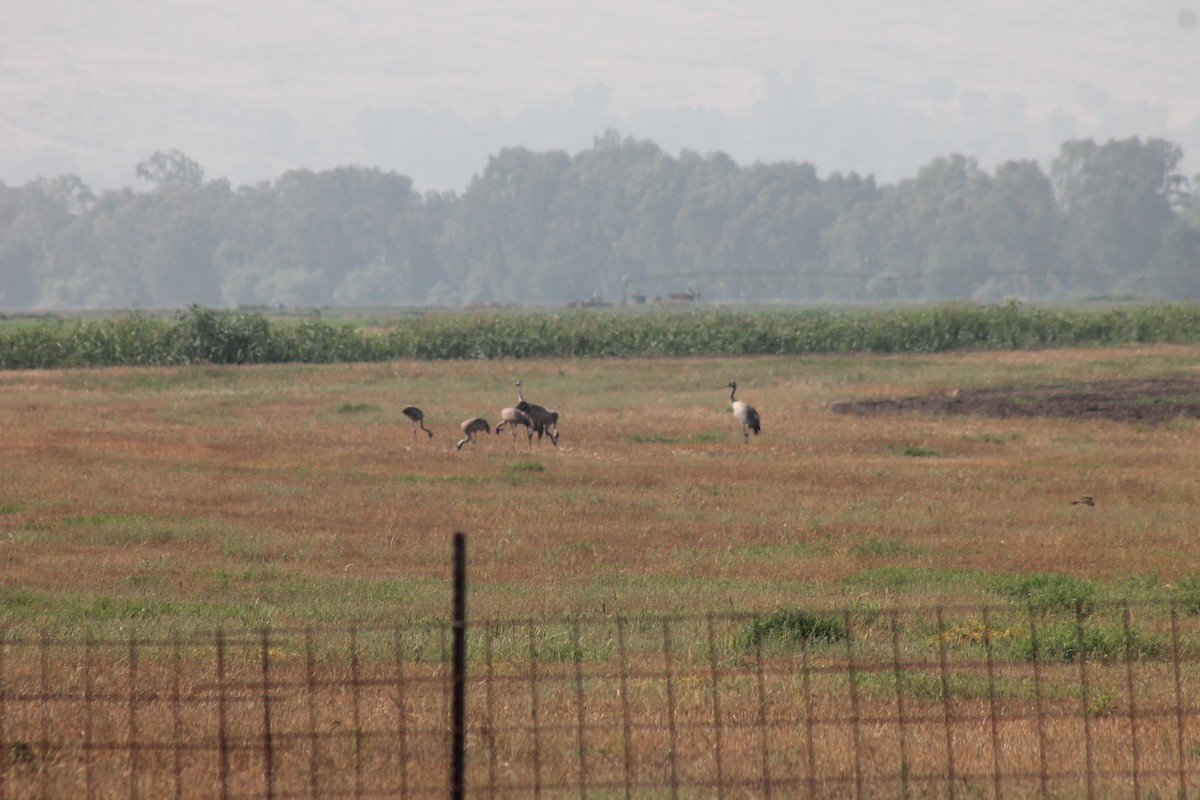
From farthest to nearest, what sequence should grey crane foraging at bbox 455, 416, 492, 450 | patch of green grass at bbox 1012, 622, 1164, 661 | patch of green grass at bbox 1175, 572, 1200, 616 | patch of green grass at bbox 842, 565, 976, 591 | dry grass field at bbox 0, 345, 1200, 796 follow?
grey crane foraging at bbox 455, 416, 492, 450
patch of green grass at bbox 842, 565, 976, 591
patch of green grass at bbox 1175, 572, 1200, 616
patch of green grass at bbox 1012, 622, 1164, 661
dry grass field at bbox 0, 345, 1200, 796

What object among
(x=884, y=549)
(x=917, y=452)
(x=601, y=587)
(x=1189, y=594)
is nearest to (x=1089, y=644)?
(x=1189, y=594)

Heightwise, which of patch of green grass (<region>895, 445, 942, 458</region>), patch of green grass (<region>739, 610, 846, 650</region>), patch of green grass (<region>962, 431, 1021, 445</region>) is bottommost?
patch of green grass (<region>739, 610, 846, 650</region>)

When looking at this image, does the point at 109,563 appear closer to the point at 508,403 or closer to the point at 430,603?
the point at 430,603

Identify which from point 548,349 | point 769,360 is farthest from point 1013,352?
point 548,349

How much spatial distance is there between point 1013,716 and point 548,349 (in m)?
53.9

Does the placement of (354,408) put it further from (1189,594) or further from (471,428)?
(1189,594)

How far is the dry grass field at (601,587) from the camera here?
27.2 feet

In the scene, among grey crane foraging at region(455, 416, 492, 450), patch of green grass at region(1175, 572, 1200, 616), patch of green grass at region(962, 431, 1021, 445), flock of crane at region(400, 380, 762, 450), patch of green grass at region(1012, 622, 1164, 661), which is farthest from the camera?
flock of crane at region(400, 380, 762, 450)

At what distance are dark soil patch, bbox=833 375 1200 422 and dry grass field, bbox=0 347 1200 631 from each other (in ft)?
2.15

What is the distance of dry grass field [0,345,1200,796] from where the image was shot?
27.2ft

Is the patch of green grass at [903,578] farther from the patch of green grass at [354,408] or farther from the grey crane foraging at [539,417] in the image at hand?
the patch of green grass at [354,408]

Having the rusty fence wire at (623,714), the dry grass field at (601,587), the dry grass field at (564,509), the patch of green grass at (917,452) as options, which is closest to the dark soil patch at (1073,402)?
the dry grass field at (601,587)

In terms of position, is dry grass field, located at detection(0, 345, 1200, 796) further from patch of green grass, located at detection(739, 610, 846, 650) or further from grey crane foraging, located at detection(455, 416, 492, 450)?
grey crane foraging, located at detection(455, 416, 492, 450)

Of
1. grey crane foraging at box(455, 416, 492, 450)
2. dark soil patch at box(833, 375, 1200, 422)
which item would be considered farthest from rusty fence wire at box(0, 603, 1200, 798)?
dark soil patch at box(833, 375, 1200, 422)
